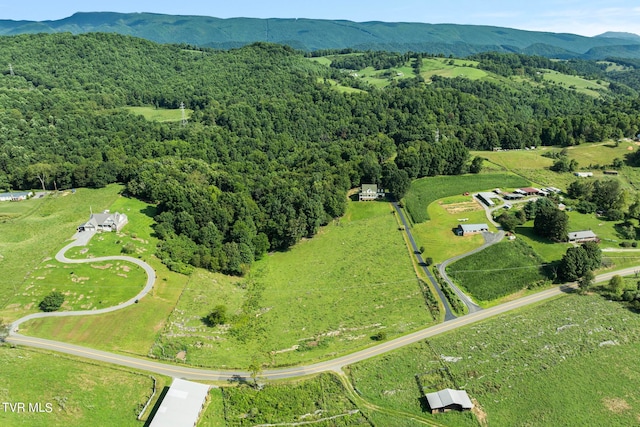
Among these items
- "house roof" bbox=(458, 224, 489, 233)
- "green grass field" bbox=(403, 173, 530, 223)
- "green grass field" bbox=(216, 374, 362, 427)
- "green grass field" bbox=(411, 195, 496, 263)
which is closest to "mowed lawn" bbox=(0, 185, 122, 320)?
"green grass field" bbox=(216, 374, 362, 427)

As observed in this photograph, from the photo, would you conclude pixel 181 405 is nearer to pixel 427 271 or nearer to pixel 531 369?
pixel 531 369

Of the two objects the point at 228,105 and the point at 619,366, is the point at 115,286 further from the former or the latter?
the point at 228,105

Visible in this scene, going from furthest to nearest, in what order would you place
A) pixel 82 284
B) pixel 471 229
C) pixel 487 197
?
pixel 487 197 → pixel 471 229 → pixel 82 284

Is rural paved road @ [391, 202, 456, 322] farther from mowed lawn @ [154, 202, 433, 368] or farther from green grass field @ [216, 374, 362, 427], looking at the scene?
green grass field @ [216, 374, 362, 427]

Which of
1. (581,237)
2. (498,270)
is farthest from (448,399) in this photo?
(581,237)

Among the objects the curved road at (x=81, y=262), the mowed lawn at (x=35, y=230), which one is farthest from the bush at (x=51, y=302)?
the mowed lawn at (x=35, y=230)

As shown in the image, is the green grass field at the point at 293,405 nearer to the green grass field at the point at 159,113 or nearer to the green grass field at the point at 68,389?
the green grass field at the point at 68,389

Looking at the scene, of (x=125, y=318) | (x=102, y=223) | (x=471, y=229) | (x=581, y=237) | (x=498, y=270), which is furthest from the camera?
(x=471, y=229)
